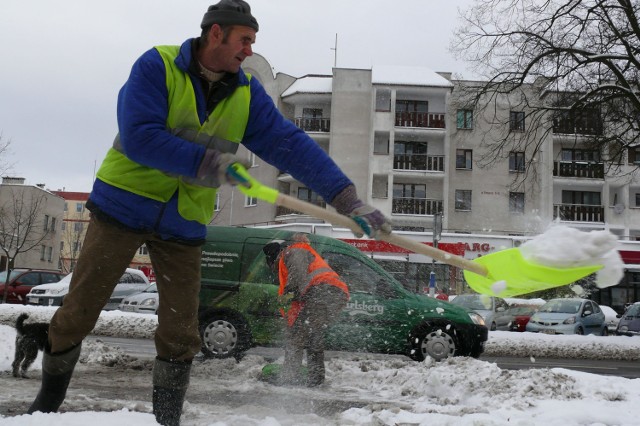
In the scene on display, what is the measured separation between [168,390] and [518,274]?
201 centimetres

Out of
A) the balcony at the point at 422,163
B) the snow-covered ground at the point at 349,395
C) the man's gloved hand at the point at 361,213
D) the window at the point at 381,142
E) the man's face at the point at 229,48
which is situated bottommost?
the snow-covered ground at the point at 349,395

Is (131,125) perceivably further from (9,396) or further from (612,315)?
(612,315)

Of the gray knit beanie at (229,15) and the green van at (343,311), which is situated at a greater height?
the gray knit beanie at (229,15)

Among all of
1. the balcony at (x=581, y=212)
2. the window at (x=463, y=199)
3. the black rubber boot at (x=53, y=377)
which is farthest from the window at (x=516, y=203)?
the black rubber boot at (x=53, y=377)

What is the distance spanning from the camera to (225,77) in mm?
2844

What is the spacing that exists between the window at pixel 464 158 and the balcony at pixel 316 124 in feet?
24.5

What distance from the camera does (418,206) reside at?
35.5 meters

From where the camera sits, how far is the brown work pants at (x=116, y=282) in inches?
110

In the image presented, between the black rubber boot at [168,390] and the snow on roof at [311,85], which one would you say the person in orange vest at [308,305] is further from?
the snow on roof at [311,85]

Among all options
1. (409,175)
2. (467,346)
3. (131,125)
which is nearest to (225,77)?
(131,125)

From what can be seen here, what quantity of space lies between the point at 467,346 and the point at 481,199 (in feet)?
93.4

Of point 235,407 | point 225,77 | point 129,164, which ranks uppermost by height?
point 225,77

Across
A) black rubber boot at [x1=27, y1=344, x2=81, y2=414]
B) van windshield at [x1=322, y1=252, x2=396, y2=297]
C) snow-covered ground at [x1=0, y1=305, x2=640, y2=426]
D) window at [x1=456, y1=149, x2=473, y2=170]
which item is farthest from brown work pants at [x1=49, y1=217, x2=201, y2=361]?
window at [x1=456, y1=149, x2=473, y2=170]

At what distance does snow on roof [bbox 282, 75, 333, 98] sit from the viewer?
36.5m
